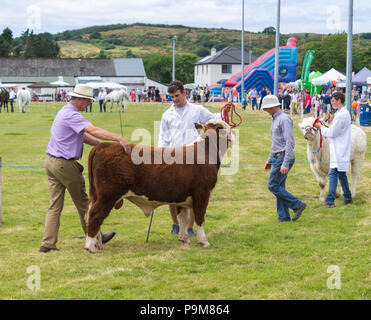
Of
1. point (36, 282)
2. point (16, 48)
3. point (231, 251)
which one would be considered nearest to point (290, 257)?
point (231, 251)

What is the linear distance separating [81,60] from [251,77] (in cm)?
6272

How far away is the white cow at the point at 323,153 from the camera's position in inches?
422

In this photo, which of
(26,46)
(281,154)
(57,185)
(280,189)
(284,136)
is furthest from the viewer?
(26,46)

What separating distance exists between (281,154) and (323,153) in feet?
7.97

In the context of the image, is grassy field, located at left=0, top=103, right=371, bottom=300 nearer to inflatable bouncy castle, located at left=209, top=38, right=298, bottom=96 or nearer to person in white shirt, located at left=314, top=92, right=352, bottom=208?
person in white shirt, located at left=314, top=92, right=352, bottom=208

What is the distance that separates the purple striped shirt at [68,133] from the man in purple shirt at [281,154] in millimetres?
3096

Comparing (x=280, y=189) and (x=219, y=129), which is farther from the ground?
(x=219, y=129)

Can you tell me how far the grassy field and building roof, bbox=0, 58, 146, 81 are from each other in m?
94.6

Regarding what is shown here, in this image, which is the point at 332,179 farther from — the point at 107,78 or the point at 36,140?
the point at 107,78

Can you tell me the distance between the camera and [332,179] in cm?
1016

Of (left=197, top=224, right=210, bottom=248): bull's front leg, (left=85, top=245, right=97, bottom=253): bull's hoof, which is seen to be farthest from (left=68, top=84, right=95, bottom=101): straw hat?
(left=197, top=224, right=210, bottom=248): bull's front leg

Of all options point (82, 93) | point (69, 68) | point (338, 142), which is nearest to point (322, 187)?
point (338, 142)

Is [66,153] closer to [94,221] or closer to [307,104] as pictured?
[94,221]

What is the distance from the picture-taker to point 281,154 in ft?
29.1
